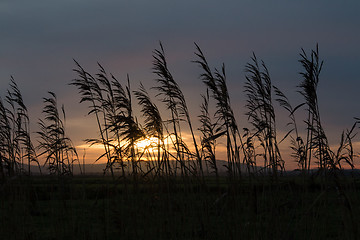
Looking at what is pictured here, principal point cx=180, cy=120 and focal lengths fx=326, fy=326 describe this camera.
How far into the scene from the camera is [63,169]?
19.0ft

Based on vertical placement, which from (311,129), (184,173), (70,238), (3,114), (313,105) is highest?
(3,114)

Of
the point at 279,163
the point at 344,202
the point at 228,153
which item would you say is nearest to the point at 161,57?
the point at 228,153

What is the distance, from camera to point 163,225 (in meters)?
4.24

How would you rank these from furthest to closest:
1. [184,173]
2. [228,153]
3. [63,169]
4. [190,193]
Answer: [63,169], [190,193], [184,173], [228,153]

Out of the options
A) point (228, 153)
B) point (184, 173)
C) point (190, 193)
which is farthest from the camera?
point (190, 193)

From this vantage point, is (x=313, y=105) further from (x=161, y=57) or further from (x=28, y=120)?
(x=28, y=120)

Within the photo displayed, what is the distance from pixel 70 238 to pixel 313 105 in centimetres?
399

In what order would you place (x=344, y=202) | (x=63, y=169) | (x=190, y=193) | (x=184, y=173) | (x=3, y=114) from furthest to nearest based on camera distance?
(x=3, y=114)
(x=63, y=169)
(x=190, y=193)
(x=184, y=173)
(x=344, y=202)

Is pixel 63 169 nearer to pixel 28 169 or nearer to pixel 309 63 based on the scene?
pixel 28 169

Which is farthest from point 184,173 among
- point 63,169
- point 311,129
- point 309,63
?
point 63,169

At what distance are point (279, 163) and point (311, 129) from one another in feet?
2.03

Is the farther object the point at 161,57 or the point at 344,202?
the point at 161,57

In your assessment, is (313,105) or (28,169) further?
(28,169)

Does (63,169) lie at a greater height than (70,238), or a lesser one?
greater
